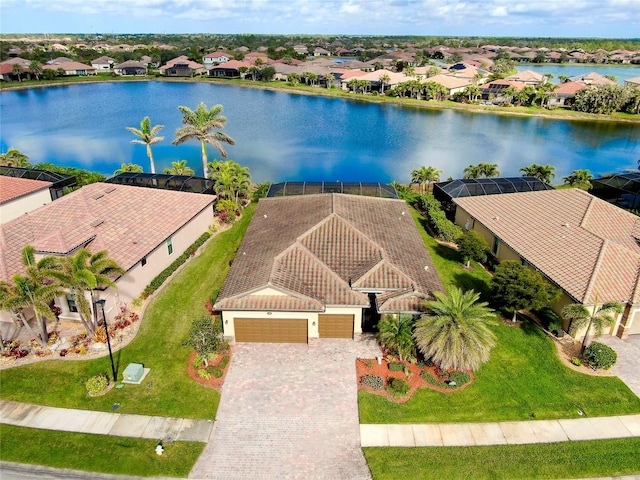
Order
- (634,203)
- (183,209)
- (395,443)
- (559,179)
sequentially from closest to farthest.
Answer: (395,443) < (183,209) < (634,203) < (559,179)

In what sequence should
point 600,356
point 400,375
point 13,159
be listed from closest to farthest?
point 400,375 < point 600,356 < point 13,159

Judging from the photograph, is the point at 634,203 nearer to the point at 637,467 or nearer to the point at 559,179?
the point at 559,179

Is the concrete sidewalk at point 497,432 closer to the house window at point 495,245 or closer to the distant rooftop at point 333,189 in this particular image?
the house window at point 495,245

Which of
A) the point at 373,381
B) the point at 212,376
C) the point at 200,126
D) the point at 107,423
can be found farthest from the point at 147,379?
the point at 200,126

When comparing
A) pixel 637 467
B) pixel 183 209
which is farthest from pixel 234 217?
pixel 637 467

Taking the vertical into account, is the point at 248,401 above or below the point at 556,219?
below

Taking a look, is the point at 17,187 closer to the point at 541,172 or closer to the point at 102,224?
the point at 102,224

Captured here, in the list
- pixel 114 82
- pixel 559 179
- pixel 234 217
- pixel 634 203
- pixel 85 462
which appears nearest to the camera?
pixel 85 462
